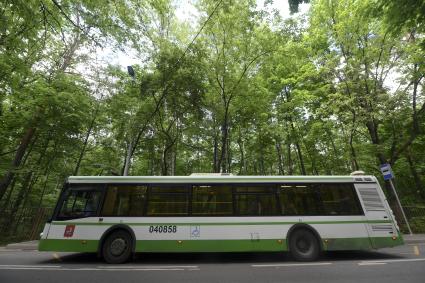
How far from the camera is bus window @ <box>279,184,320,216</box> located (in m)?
9.56

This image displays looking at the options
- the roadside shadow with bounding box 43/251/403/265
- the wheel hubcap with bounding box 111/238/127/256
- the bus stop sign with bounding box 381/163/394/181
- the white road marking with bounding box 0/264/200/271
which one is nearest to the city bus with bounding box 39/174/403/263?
the wheel hubcap with bounding box 111/238/127/256

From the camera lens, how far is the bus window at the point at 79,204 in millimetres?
9234

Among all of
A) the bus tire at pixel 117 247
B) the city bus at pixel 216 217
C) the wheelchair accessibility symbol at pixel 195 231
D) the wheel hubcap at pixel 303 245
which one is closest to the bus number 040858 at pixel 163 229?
the city bus at pixel 216 217

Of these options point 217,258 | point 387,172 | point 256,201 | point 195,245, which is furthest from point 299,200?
point 387,172

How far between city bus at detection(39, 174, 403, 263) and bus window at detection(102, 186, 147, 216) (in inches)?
1.3

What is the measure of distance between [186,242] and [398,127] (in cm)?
1690

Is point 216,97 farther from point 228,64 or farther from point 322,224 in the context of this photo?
point 322,224

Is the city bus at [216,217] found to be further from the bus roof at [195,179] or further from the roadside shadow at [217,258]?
the roadside shadow at [217,258]

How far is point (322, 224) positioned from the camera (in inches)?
371

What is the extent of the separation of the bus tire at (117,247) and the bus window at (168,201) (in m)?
1.05

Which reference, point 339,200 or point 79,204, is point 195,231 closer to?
point 79,204

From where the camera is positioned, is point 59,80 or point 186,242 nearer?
point 186,242

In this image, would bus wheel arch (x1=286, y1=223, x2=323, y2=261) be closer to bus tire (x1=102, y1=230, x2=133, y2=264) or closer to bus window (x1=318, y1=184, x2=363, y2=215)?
bus window (x1=318, y1=184, x2=363, y2=215)

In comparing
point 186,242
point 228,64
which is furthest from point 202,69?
point 186,242
